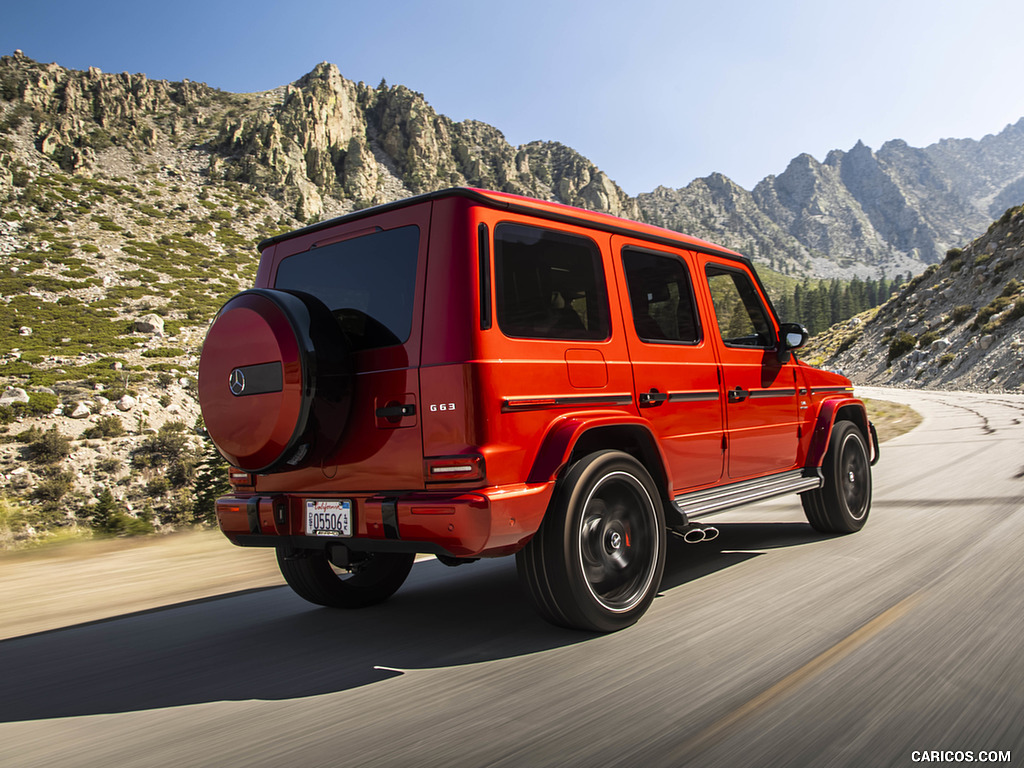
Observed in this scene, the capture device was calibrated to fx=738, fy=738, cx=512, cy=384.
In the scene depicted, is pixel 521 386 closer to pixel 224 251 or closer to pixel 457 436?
pixel 457 436

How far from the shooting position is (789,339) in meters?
5.43

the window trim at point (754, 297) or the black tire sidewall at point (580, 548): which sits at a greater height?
the window trim at point (754, 297)

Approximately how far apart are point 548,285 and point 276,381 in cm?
139

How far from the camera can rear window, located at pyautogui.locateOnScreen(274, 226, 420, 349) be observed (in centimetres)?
350

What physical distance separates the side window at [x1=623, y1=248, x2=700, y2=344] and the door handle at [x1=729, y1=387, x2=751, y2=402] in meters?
0.46

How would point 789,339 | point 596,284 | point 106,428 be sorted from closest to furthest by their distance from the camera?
point 596,284, point 789,339, point 106,428

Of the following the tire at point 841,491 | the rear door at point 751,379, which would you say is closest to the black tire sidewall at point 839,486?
the tire at point 841,491

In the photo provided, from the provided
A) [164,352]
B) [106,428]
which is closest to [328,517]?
[106,428]

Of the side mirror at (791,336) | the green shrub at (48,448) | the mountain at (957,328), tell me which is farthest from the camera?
the mountain at (957,328)

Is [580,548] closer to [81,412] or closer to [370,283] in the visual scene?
[370,283]

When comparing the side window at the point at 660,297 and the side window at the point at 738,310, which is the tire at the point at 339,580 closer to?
the side window at the point at 660,297

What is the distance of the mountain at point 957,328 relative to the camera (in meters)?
33.6

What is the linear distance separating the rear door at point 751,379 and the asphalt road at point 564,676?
2.45 feet

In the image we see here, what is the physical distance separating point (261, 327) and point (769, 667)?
8.77 ft
